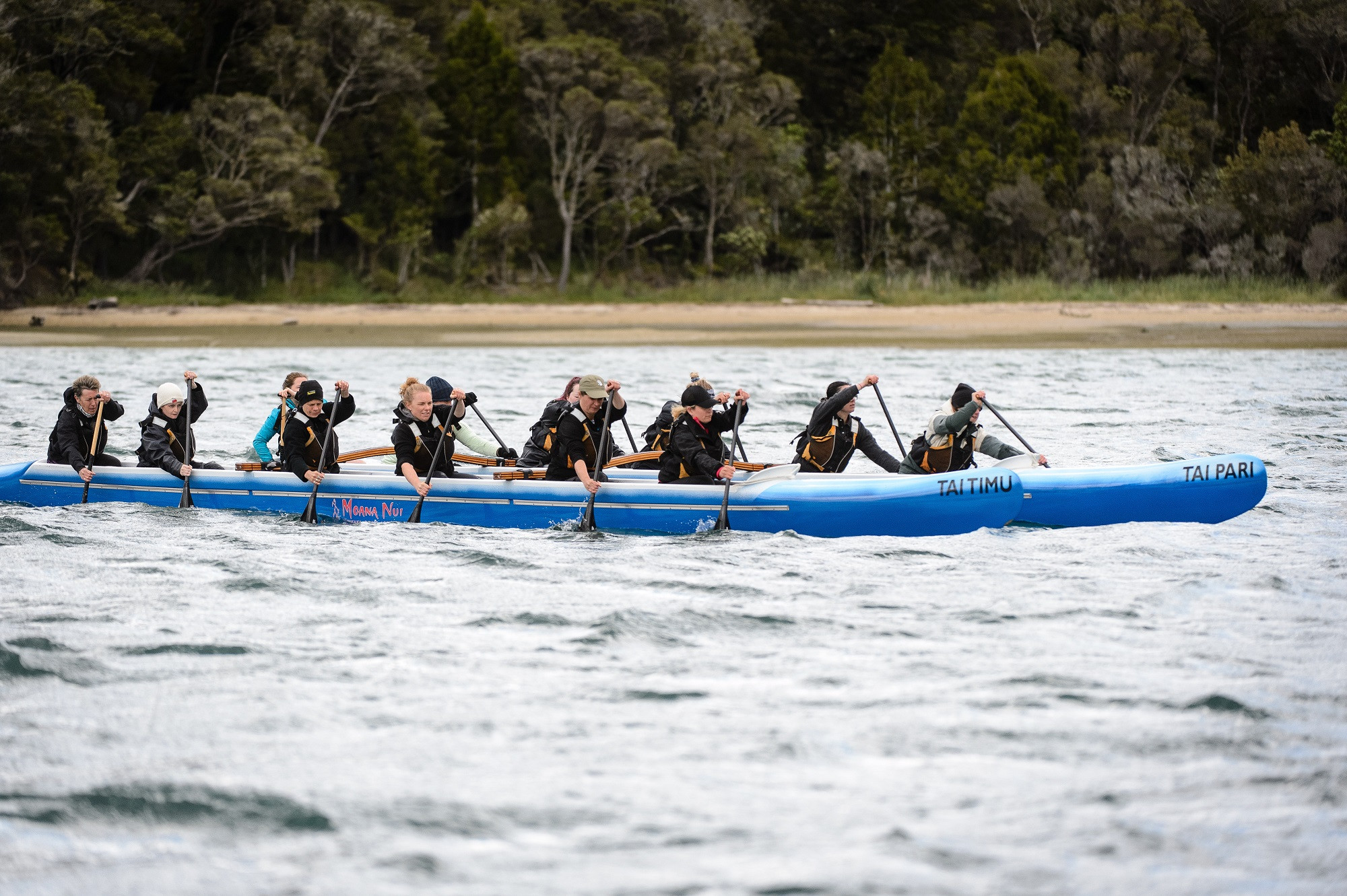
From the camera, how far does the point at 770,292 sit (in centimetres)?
3862

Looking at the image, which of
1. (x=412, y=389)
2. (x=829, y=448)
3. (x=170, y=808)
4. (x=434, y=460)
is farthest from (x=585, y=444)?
(x=170, y=808)

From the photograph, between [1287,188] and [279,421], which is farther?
[1287,188]

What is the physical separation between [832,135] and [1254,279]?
1575cm

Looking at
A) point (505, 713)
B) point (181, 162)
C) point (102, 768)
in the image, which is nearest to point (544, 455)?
point (505, 713)

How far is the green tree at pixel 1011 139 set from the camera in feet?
130

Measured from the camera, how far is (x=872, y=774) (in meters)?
6.21

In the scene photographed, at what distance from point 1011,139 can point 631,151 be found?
11.1 m

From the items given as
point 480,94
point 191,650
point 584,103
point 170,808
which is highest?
point 480,94

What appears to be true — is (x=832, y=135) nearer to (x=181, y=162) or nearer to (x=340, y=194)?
(x=340, y=194)

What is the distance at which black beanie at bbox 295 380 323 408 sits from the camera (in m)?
11.3

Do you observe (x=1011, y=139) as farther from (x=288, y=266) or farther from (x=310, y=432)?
(x=310, y=432)

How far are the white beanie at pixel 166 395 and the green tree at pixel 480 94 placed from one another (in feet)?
93.1

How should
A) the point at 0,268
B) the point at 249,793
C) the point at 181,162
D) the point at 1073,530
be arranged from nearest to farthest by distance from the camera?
1. the point at 249,793
2. the point at 1073,530
3. the point at 0,268
4. the point at 181,162

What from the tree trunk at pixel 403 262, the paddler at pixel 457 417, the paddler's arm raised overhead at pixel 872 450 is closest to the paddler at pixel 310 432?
the paddler at pixel 457 417
